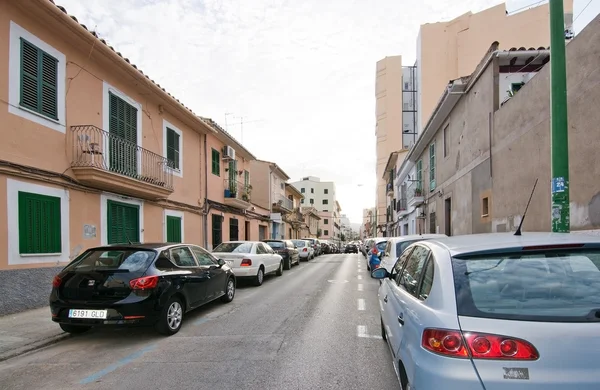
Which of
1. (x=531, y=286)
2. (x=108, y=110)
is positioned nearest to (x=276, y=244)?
(x=108, y=110)

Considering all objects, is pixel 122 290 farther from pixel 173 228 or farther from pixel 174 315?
pixel 173 228

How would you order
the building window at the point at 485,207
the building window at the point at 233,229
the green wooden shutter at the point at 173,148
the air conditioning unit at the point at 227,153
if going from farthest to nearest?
the building window at the point at 233,229, the air conditioning unit at the point at 227,153, the green wooden shutter at the point at 173,148, the building window at the point at 485,207

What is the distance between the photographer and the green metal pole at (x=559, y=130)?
503cm

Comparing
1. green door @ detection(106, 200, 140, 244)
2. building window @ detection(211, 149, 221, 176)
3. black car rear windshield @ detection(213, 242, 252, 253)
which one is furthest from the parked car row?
building window @ detection(211, 149, 221, 176)

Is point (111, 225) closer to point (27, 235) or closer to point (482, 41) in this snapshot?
point (27, 235)

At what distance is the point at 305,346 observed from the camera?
5.16 metres

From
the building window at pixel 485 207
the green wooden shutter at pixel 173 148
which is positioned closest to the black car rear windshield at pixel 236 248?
the green wooden shutter at pixel 173 148

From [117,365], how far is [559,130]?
21.1ft

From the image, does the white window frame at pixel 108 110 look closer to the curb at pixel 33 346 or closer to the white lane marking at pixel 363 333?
the curb at pixel 33 346

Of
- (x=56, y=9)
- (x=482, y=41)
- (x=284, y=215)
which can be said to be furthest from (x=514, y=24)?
(x=56, y=9)

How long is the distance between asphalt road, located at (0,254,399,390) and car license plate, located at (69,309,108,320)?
434 mm

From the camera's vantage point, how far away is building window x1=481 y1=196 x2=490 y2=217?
1084cm

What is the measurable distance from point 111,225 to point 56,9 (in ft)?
18.5

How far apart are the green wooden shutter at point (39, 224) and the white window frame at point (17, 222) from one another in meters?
0.08
